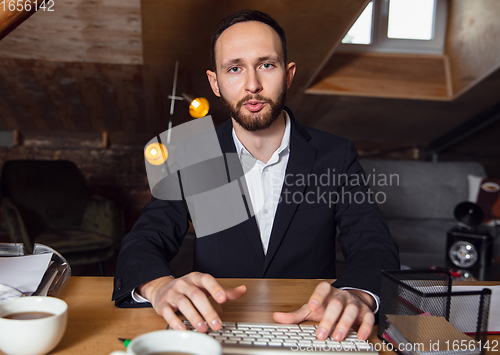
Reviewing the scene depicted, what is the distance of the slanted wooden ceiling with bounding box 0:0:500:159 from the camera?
2.73m

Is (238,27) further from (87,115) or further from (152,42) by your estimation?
(87,115)

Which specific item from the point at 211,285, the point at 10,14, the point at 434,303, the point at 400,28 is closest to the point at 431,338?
the point at 434,303

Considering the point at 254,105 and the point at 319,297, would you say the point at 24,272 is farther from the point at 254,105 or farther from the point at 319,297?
the point at 254,105

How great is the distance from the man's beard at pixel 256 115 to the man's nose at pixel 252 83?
2 centimetres

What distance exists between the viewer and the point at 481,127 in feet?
13.7

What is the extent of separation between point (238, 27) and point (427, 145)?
4.38m

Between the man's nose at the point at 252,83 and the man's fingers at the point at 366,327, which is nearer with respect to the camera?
the man's fingers at the point at 366,327

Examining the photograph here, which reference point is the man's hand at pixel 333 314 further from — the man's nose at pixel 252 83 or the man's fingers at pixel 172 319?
the man's nose at pixel 252 83

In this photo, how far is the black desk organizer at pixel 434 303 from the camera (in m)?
0.65

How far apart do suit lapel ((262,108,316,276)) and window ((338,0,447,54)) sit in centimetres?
272

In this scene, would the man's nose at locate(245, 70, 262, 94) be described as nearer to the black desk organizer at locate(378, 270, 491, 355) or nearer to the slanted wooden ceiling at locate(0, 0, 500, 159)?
the black desk organizer at locate(378, 270, 491, 355)

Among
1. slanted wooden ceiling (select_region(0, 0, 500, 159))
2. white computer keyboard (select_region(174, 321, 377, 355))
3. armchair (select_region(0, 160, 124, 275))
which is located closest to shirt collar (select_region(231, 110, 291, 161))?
white computer keyboard (select_region(174, 321, 377, 355))

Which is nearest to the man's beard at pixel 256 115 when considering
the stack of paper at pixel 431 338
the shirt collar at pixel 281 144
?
the shirt collar at pixel 281 144

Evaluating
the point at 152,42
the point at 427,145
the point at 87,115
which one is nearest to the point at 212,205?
the point at 152,42
